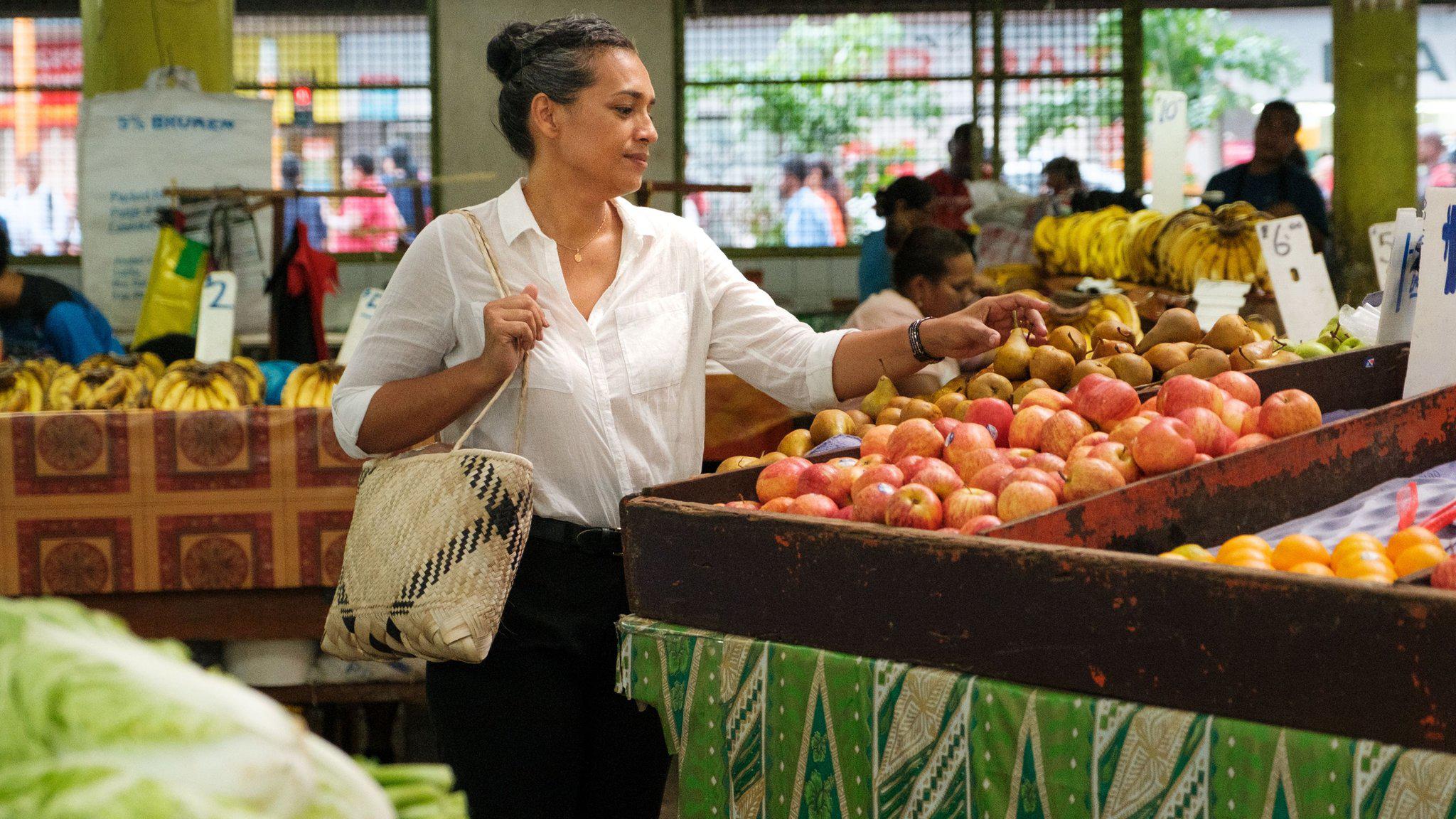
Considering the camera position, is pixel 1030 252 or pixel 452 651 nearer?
pixel 452 651

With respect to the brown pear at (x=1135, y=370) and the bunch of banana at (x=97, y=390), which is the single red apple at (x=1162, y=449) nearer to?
the brown pear at (x=1135, y=370)

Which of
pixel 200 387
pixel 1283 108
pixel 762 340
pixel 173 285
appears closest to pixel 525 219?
pixel 762 340

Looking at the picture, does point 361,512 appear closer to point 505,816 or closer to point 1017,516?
point 505,816

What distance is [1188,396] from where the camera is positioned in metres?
2.07

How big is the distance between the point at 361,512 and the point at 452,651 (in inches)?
10.4

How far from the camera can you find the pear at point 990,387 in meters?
2.59

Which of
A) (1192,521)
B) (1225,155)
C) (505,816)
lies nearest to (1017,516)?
(1192,521)

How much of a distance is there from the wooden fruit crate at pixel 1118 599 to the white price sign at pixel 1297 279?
1.34 metres

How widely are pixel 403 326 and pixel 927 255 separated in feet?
8.72

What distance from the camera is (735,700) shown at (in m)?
1.73

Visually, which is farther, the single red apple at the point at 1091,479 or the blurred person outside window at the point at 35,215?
the blurred person outside window at the point at 35,215

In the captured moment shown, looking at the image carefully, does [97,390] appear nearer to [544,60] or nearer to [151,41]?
[544,60]

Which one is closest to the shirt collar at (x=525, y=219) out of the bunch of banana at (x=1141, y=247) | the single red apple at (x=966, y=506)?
the single red apple at (x=966, y=506)

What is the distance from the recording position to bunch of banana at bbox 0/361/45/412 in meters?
4.07
